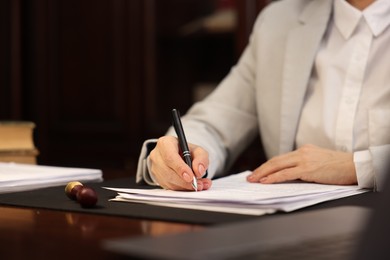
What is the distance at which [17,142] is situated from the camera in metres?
1.65

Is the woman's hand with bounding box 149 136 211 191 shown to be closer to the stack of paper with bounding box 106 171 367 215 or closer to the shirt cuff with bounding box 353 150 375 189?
the stack of paper with bounding box 106 171 367 215

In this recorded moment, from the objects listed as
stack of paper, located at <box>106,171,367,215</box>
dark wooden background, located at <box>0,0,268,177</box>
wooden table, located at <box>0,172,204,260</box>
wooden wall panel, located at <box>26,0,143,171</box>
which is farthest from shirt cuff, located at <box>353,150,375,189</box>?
wooden wall panel, located at <box>26,0,143,171</box>

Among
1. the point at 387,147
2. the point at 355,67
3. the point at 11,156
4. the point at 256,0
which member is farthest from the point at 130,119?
the point at 387,147

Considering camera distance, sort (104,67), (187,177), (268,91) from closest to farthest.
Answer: (187,177) → (268,91) → (104,67)

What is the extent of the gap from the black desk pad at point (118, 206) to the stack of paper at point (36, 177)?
0.03m

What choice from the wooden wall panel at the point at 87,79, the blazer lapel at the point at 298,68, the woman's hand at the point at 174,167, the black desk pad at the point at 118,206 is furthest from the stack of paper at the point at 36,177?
the wooden wall panel at the point at 87,79

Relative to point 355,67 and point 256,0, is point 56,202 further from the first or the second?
point 256,0

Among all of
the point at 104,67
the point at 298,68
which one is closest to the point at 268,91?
the point at 298,68

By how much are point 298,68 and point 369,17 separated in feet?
0.63

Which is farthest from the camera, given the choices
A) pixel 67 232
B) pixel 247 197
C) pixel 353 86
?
pixel 353 86

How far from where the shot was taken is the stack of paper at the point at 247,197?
0.94m

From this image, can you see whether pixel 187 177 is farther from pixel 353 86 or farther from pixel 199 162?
pixel 353 86

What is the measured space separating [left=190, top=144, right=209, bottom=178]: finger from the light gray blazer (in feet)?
0.78

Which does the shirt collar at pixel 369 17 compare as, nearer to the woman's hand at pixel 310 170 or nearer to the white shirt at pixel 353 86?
the white shirt at pixel 353 86
